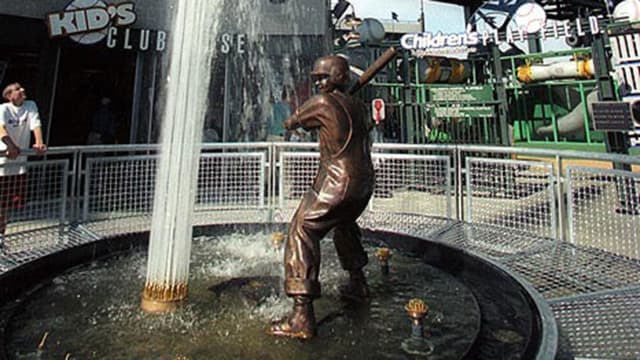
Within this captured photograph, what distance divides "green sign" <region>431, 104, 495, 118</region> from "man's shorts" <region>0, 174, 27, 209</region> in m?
8.08

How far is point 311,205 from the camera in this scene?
9.54 feet

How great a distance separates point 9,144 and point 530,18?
9145mm

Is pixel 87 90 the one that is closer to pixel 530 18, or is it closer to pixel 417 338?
pixel 530 18

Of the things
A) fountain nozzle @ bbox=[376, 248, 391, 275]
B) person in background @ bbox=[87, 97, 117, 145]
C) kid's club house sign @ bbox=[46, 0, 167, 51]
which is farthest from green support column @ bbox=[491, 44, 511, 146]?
person in background @ bbox=[87, 97, 117, 145]

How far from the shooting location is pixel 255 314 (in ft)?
10.0

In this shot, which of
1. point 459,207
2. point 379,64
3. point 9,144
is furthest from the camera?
point 459,207

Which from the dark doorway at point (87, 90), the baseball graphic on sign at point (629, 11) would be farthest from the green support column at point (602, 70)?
Answer: the dark doorway at point (87, 90)

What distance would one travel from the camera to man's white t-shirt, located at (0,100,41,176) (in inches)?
184

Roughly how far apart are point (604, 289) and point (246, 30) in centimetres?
951

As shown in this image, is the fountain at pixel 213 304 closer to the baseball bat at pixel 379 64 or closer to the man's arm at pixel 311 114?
the man's arm at pixel 311 114

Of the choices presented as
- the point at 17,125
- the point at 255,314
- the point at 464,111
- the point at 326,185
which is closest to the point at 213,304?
the point at 255,314

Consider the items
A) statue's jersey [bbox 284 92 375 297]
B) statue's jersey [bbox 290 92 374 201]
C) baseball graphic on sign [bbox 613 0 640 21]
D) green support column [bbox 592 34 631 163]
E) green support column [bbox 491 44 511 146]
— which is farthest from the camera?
green support column [bbox 491 44 511 146]

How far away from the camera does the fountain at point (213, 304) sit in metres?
2.58

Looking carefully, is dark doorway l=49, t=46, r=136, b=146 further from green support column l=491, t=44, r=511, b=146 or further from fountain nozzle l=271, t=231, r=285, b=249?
green support column l=491, t=44, r=511, b=146
